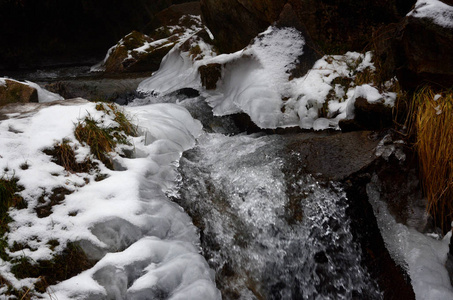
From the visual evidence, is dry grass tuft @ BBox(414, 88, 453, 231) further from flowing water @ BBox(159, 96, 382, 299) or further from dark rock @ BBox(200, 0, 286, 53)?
dark rock @ BBox(200, 0, 286, 53)

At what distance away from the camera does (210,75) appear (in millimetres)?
5484

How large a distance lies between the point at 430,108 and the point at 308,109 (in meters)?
1.53

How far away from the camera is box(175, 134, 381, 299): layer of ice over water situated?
2271 mm

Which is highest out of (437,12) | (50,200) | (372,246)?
(437,12)

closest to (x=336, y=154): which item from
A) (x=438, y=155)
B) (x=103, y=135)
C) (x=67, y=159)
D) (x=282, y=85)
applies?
(x=438, y=155)

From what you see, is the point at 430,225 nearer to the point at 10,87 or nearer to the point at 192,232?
the point at 192,232

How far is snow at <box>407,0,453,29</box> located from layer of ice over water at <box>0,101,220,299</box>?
8.15 feet

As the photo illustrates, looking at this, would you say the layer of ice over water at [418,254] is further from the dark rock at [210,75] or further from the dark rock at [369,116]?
the dark rock at [210,75]

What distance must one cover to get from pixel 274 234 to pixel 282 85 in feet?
7.96

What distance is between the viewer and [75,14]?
12484 millimetres

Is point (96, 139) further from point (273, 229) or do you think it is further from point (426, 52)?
point (426, 52)

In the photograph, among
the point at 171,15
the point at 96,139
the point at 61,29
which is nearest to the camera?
the point at 96,139

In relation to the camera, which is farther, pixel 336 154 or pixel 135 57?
pixel 135 57

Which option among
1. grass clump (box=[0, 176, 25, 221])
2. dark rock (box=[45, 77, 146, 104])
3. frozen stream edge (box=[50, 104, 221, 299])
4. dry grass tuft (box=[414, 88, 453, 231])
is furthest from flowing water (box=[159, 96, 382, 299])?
dark rock (box=[45, 77, 146, 104])
